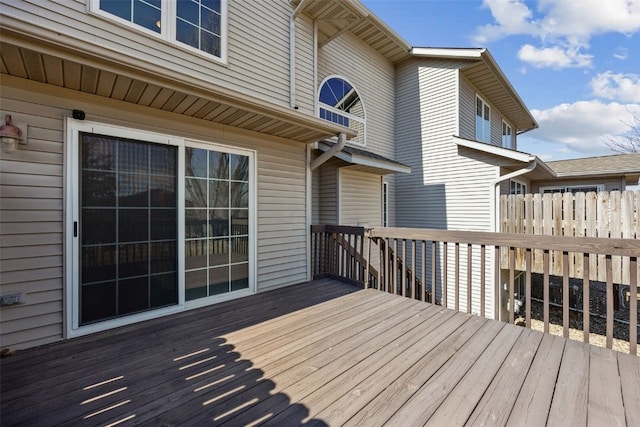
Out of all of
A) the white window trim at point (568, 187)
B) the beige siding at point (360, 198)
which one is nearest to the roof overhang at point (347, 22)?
the beige siding at point (360, 198)

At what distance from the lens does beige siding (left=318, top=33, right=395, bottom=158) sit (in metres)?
6.68

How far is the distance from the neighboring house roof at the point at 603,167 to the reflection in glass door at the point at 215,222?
40.3 ft

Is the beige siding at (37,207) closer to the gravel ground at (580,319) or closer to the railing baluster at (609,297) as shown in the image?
the railing baluster at (609,297)

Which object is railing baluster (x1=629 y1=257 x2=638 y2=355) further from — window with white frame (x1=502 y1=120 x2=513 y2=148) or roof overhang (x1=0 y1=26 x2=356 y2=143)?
window with white frame (x1=502 y1=120 x2=513 y2=148)

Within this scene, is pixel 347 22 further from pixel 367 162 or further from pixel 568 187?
pixel 568 187

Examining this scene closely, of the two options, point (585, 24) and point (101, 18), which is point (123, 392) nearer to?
point (101, 18)

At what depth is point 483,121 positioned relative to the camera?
9359 mm

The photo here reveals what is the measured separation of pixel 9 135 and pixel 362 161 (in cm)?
473

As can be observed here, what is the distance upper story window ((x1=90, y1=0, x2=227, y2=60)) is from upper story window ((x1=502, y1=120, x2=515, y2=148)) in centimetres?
1174

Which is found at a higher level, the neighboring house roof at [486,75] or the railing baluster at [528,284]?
the neighboring house roof at [486,75]

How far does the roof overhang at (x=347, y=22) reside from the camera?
477cm

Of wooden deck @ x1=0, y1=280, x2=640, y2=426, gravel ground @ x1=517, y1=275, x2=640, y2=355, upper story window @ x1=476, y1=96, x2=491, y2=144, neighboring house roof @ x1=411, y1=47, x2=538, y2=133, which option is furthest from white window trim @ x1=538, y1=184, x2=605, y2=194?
wooden deck @ x1=0, y1=280, x2=640, y2=426

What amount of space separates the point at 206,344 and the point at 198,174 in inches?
77.2

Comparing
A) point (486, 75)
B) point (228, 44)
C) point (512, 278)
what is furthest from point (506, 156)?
point (228, 44)
